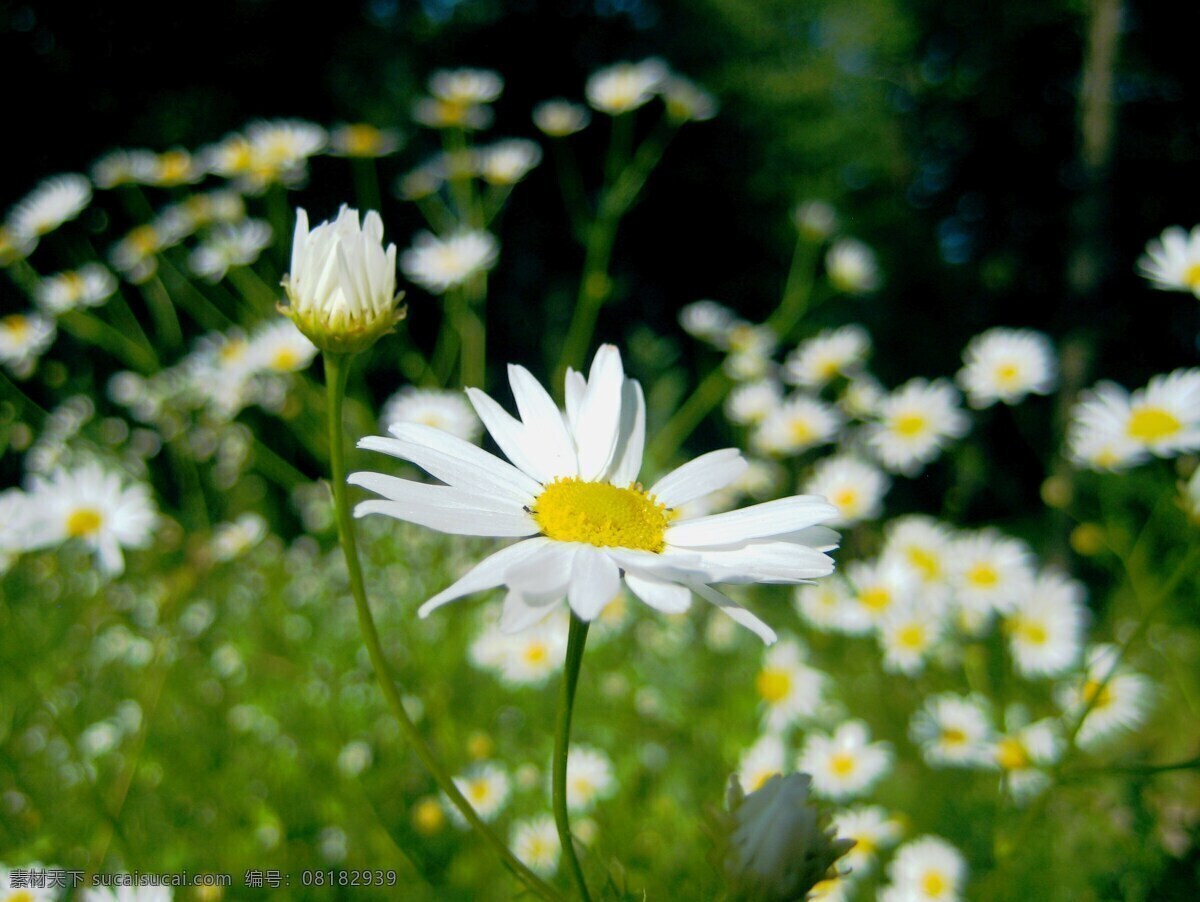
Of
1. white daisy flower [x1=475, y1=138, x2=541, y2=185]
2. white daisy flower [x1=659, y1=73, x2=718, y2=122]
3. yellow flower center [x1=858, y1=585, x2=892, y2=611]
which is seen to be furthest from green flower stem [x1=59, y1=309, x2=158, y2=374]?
yellow flower center [x1=858, y1=585, x2=892, y2=611]

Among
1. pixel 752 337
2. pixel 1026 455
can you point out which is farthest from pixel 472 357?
pixel 1026 455

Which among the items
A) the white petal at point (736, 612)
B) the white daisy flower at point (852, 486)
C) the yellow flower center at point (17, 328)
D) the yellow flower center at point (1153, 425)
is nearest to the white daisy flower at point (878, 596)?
the white daisy flower at point (852, 486)

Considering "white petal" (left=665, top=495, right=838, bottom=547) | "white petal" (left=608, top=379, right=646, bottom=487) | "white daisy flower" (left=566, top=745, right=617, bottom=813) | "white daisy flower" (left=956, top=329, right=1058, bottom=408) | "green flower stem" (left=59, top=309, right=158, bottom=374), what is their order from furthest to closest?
"green flower stem" (left=59, top=309, right=158, bottom=374) < "white daisy flower" (left=956, top=329, right=1058, bottom=408) < "white daisy flower" (left=566, top=745, right=617, bottom=813) < "white petal" (left=608, top=379, right=646, bottom=487) < "white petal" (left=665, top=495, right=838, bottom=547)

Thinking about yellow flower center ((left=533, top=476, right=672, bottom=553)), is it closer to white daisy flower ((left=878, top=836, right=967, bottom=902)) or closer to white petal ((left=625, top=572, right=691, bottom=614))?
white petal ((left=625, top=572, right=691, bottom=614))

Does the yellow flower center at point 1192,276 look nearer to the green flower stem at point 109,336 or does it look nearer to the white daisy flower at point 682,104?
the white daisy flower at point 682,104

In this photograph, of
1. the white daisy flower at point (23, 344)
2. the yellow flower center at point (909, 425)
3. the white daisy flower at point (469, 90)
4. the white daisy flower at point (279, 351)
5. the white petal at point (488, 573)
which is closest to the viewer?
the white petal at point (488, 573)

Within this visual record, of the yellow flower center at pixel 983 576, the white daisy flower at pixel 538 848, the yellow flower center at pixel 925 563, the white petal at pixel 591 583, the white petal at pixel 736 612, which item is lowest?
the yellow flower center at pixel 983 576

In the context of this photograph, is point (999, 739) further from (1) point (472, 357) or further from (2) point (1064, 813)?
(1) point (472, 357)
